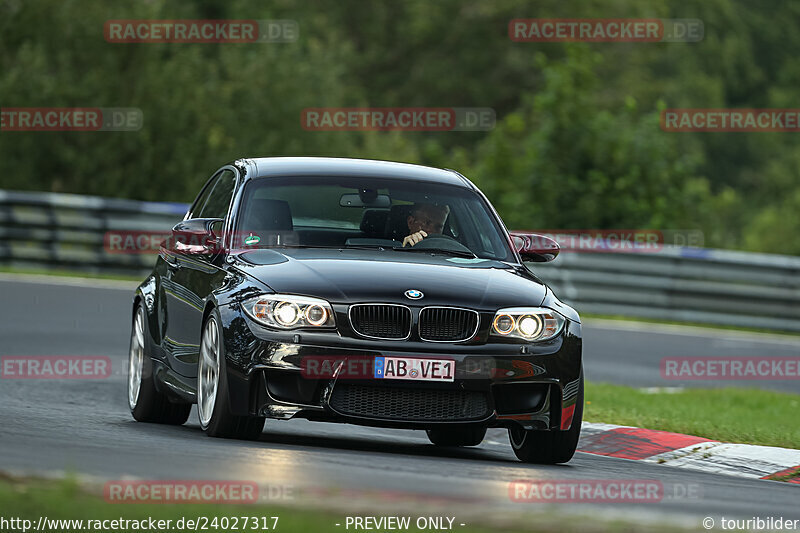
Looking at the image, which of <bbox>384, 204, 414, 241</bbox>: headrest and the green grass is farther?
the green grass

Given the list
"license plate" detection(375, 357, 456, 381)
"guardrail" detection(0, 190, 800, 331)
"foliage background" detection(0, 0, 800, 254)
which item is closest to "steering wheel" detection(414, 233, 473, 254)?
"license plate" detection(375, 357, 456, 381)

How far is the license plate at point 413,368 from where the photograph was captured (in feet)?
28.2

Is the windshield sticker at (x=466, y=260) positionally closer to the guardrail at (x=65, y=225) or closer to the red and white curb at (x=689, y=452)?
the red and white curb at (x=689, y=452)

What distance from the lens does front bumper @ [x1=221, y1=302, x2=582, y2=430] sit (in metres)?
8.64

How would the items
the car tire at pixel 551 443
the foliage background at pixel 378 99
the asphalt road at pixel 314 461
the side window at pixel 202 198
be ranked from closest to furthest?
1. the asphalt road at pixel 314 461
2. the car tire at pixel 551 443
3. the side window at pixel 202 198
4. the foliage background at pixel 378 99

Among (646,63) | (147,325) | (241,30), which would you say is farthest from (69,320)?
(646,63)

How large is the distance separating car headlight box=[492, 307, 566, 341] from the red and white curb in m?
1.86

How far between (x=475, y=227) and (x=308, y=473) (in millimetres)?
3289

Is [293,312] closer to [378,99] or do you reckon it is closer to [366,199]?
[366,199]

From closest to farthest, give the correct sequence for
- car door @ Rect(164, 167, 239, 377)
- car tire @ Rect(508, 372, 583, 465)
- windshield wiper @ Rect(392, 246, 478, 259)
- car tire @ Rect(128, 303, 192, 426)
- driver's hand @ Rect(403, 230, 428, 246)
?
car tire @ Rect(508, 372, 583, 465), car door @ Rect(164, 167, 239, 377), windshield wiper @ Rect(392, 246, 478, 259), driver's hand @ Rect(403, 230, 428, 246), car tire @ Rect(128, 303, 192, 426)

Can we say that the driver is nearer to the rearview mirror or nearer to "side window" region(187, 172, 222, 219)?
the rearview mirror

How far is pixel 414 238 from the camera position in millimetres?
9969

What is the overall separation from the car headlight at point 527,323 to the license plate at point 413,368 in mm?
331

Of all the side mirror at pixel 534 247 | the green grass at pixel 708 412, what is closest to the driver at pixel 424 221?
the side mirror at pixel 534 247
